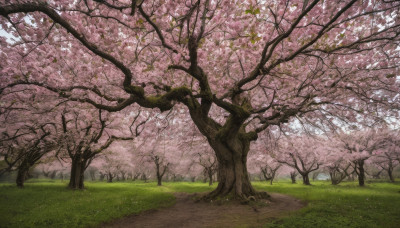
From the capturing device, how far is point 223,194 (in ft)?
39.8

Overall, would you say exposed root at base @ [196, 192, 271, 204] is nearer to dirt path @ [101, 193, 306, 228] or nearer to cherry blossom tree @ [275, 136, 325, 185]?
dirt path @ [101, 193, 306, 228]

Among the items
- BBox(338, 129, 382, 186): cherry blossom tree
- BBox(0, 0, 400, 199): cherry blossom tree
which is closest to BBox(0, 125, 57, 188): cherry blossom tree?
BBox(0, 0, 400, 199): cherry blossom tree

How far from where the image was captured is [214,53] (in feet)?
35.2

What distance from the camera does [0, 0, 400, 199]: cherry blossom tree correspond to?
7.11 metres

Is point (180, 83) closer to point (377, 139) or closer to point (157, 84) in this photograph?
point (157, 84)

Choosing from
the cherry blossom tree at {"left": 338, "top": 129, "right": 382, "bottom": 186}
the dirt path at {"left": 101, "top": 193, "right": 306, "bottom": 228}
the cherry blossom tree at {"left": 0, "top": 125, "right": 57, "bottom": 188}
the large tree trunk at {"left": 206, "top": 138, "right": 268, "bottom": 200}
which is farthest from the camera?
the cherry blossom tree at {"left": 338, "top": 129, "right": 382, "bottom": 186}

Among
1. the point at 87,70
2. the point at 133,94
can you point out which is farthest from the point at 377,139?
the point at 87,70

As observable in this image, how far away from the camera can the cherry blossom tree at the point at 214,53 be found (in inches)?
280

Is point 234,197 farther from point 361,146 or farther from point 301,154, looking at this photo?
point 301,154

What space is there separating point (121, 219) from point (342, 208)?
9.96 metres

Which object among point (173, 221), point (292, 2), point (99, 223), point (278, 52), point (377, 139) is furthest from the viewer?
point (377, 139)

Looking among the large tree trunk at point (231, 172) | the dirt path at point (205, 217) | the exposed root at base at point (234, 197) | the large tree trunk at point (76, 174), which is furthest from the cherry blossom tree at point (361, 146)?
the large tree trunk at point (76, 174)

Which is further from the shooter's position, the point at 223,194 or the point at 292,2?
the point at 223,194

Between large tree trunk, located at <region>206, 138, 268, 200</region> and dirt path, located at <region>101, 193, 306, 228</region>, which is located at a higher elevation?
large tree trunk, located at <region>206, 138, 268, 200</region>
